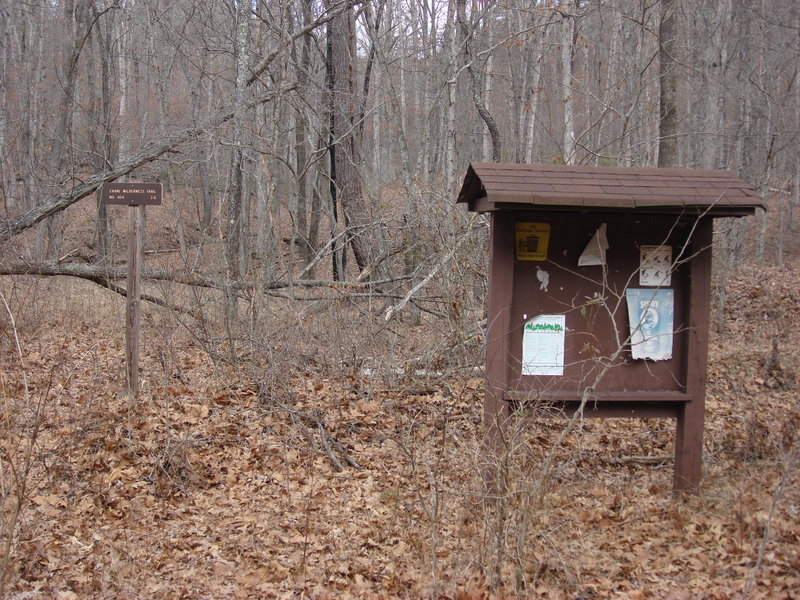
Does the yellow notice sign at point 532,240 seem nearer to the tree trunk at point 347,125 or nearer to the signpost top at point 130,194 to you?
the signpost top at point 130,194

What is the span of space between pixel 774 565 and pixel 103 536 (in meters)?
4.26

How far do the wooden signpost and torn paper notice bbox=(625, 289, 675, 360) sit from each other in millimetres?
4886

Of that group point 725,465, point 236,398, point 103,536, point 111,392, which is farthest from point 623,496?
point 111,392

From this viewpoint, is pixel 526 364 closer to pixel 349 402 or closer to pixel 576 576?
pixel 576 576

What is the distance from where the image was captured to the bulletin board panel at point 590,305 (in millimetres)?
4633

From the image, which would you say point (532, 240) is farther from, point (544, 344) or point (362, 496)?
point (362, 496)

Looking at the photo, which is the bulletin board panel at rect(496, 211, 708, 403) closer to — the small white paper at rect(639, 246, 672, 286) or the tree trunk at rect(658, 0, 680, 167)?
the small white paper at rect(639, 246, 672, 286)

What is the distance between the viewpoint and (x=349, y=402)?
7129 mm

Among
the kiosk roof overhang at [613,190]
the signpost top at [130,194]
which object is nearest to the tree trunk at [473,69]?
the signpost top at [130,194]

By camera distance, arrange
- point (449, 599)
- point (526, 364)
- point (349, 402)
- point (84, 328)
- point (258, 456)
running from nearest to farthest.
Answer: point (449, 599) < point (526, 364) < point (258, 456) < point (349, 402) < point (84, 328)

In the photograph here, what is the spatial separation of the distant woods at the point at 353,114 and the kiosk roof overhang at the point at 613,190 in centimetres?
311

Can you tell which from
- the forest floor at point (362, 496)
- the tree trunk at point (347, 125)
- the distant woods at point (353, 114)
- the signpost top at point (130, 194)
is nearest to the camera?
the forest floor at point (362, 496)

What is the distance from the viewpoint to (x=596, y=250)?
4.63 meters

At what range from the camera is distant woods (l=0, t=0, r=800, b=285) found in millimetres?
10094
